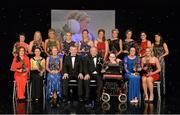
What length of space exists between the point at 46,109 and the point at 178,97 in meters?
3.03

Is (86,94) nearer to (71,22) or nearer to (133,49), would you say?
(133,49)

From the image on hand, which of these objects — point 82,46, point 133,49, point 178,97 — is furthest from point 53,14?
point 178,97

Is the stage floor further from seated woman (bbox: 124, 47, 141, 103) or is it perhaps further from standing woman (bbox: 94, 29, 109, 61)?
standing woman (bbox: 94, 29, 109, 61)

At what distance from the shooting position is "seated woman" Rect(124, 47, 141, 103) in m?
9.25

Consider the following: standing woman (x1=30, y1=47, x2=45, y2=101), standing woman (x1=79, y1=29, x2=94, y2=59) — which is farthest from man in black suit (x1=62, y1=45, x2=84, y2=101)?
standing woman (x1=30, y1=47, x2=45, y2=101)

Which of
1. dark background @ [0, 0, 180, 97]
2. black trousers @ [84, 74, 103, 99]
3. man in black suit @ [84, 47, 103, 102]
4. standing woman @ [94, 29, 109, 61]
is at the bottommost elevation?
black trousers @ [84, 74, 103, 99]

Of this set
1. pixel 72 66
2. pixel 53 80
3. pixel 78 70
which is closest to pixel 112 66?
Result: pixel 78 70

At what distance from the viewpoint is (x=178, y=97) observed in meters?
9.84

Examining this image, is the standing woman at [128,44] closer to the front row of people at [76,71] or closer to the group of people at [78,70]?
the group of people at [78,70]

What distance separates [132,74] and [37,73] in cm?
190

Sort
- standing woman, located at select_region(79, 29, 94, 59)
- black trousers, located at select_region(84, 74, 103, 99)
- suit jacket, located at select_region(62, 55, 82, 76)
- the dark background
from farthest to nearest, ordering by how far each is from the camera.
A: 1. the dark background
2. standing woman, located at select_region(79, 29, 94, 59)
3. suit jacket, located at select_region(62, 55, 82, 76)
4. black trousers, located at select_region(84, 74, 103, 99)

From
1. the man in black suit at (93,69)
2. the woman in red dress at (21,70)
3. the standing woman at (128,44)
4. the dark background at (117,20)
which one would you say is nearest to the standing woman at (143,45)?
the standing woman at (128,44)

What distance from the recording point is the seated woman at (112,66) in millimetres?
9281

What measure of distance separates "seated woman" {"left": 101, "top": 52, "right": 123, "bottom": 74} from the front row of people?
2cm
